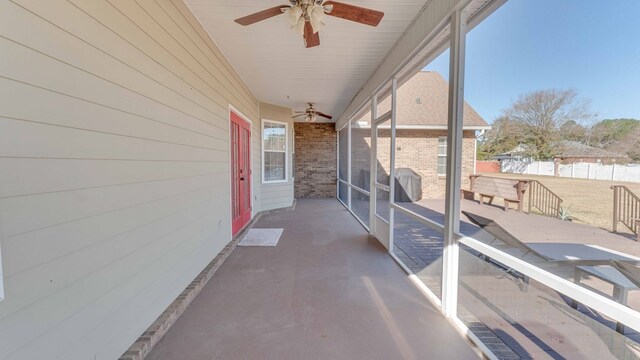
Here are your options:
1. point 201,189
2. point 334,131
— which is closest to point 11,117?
point 201,189

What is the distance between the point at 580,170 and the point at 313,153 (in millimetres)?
9206

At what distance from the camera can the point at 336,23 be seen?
309 centimetres

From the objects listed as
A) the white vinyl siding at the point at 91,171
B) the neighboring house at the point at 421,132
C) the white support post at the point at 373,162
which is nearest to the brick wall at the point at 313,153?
the neighboring house at the point at 421,132

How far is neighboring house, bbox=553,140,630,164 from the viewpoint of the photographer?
128 centimetres

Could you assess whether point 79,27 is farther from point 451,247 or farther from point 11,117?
point 451,247

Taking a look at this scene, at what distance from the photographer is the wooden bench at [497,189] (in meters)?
1.91

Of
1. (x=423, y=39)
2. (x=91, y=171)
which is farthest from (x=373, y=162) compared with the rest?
(x=91, y=171)

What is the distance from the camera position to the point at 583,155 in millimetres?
1433

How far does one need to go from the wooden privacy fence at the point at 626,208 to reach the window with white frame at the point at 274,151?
21.2ft

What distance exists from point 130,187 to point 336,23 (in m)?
2.61

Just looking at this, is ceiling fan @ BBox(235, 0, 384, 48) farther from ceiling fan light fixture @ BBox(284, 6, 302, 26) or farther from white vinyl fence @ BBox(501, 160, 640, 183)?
white vinyl fence @ BBox(501, 160, 640, 183)

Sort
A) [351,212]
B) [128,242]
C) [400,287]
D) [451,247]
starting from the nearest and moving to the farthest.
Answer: [128,242] < [451,247] < [400,287] < [351,212]

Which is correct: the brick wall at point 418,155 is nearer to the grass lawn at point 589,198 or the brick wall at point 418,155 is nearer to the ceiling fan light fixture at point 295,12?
the grass lawn at point 589,198

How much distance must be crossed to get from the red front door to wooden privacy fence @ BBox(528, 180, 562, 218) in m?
4.18
